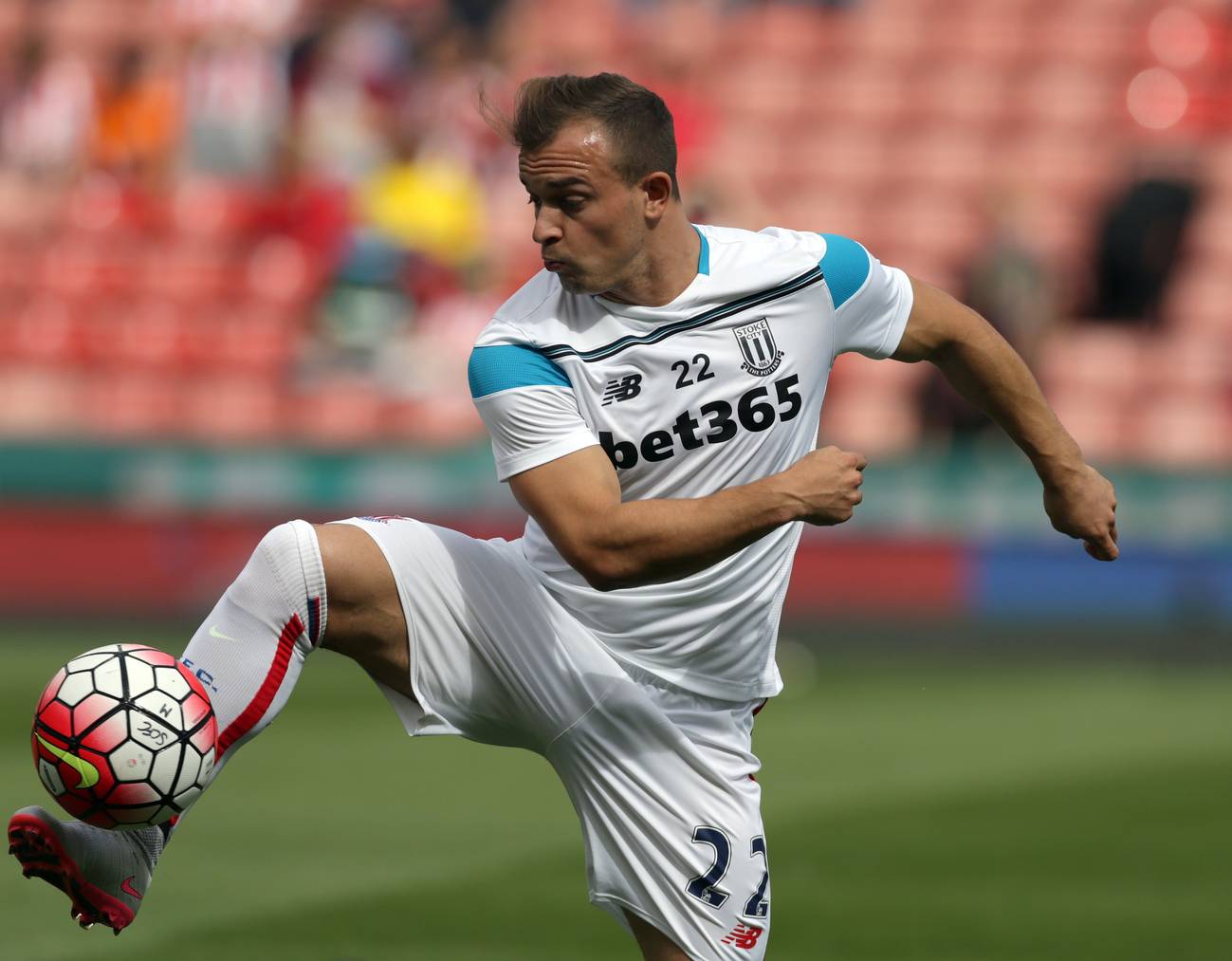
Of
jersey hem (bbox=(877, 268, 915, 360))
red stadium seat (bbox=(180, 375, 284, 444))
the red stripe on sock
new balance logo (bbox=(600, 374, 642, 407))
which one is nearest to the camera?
the red stripe on sock

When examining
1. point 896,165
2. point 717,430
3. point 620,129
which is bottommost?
point 896,165

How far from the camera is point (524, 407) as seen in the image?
16.5 feet

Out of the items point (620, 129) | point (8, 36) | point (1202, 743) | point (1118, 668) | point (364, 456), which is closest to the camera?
point (620, 129)

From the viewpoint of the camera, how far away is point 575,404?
16.9 feet

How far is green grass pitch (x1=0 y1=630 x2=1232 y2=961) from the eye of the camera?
683 centimetres

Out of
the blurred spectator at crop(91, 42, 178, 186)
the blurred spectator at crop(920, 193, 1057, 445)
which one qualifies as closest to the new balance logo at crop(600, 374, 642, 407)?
the blurred spectator at crop(920, 193, 1057, 445)

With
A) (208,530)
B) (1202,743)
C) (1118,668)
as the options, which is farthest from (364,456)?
(1202,743)

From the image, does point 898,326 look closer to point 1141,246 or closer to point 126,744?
point 126,744

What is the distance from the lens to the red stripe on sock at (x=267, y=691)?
507 centimetres

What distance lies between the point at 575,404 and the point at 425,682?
78 cm

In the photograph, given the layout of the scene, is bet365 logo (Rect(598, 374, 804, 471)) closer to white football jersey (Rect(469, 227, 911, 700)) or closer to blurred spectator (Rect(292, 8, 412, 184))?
white football jersey (Rect(469, 227, 911, 700))

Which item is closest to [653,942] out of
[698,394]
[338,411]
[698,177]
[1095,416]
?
[698,394]

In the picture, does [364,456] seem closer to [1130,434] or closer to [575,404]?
[1130,434]

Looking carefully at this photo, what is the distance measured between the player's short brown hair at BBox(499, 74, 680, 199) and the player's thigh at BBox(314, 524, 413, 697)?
103 cm
